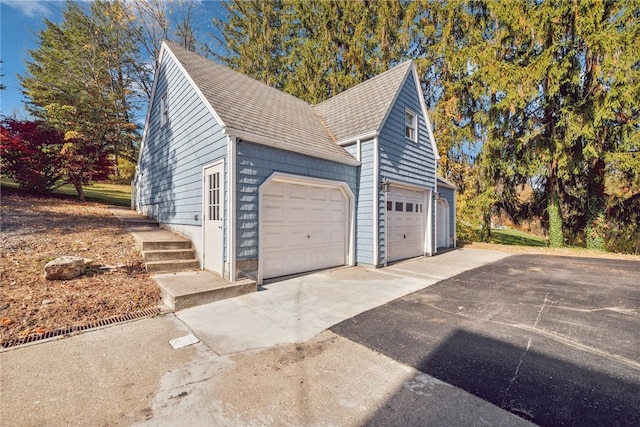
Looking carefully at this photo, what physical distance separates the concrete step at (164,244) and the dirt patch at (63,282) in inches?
11.8

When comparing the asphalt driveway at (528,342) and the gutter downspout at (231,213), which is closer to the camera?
the asphalt driveway at (528,342)

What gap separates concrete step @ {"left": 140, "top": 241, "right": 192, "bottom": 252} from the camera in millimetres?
5888

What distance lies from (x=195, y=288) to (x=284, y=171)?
297 centimetres

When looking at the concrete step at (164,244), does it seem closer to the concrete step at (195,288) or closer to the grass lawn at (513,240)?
the concrete step at (195,288)

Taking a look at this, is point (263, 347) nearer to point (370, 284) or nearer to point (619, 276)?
point (370, 284)

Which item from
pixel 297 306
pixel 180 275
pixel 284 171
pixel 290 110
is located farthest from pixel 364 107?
pixel 180 275

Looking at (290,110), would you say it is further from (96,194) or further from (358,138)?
(96,194)

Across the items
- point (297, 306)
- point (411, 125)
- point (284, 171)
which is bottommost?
point (297, 306)

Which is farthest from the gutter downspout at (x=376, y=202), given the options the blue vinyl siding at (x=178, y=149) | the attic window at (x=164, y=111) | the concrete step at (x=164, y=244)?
the attic window at (x=164, y=111)

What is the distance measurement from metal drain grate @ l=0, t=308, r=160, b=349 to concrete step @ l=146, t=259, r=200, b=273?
1.64 m

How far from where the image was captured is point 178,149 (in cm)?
755

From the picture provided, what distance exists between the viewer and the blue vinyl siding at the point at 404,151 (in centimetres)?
759

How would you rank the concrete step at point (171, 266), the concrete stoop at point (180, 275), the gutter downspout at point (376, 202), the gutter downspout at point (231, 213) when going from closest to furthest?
the concrete stoop at point (180, 275) < the gutter downspout at point (231, 213) < the concrete step at point (171, 266) < the gutter downspout at point (376, 202)

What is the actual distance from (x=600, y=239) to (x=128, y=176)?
102 ft
